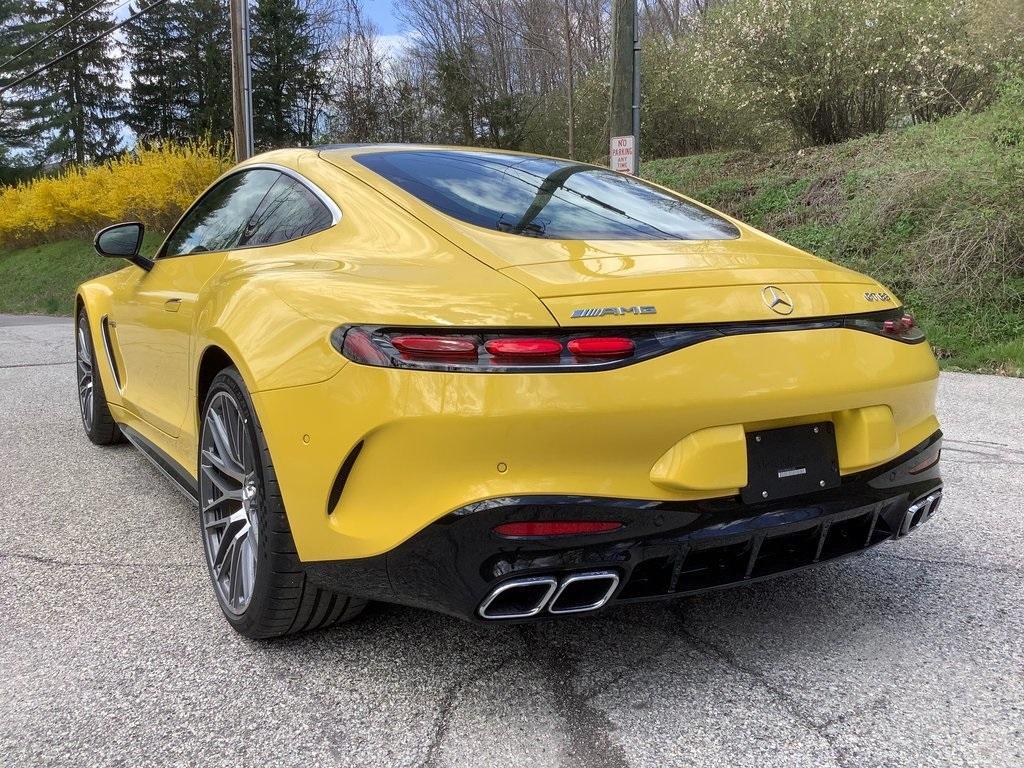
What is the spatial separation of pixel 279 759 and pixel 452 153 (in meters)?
2.01

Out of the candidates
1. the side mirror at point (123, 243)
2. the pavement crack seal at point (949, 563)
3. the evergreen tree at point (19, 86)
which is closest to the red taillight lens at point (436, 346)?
the pavement crack seal at point (949, 563)

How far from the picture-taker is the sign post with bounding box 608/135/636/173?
29.8 feet

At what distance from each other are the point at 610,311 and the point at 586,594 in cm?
63

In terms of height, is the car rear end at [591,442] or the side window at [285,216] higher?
the side window at [285,216]

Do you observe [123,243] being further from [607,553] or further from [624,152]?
[624,152]

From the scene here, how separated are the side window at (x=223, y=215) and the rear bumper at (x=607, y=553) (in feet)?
5.26

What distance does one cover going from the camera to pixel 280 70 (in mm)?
30859

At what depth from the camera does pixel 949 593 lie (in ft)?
8.61

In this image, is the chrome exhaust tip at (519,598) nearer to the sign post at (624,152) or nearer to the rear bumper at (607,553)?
the rear bumper at (607,553)

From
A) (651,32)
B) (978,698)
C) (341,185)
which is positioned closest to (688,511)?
(978,698)

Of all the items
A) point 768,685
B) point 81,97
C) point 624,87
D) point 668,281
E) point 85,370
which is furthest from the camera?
point 81,97

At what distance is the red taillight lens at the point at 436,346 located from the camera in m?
1.76

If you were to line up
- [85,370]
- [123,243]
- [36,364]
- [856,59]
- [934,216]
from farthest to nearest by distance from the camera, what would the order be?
[856,59], [934,216], [36,364], [85,370], [123,243]

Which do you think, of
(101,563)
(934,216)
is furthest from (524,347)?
(934,216)
